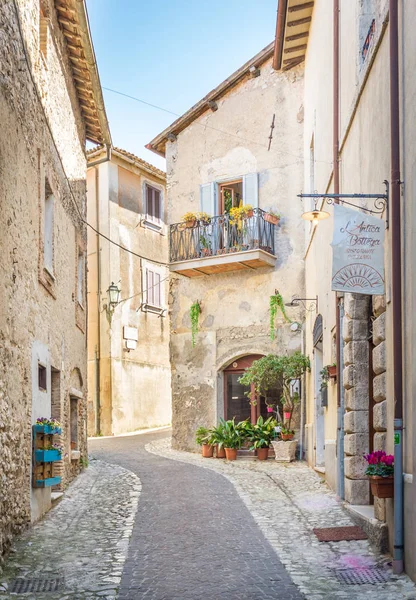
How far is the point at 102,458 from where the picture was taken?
15648mm

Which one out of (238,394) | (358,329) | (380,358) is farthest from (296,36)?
(380,358)

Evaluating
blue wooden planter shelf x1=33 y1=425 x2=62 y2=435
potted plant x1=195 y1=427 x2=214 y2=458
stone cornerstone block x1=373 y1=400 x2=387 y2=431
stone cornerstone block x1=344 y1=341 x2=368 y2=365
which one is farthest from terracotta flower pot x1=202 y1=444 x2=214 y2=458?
stone cornerstone block x1=373 y1=400 x2=387 y2=431

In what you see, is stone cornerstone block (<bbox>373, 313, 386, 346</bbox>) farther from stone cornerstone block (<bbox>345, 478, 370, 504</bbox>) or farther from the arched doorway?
the arched doorway

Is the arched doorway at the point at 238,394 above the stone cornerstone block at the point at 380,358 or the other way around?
the other way around

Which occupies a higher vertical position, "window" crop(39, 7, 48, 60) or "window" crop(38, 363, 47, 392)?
"window" crop(39, 7, 48, 60)

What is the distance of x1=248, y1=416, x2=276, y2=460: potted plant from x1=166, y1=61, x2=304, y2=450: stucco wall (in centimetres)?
153

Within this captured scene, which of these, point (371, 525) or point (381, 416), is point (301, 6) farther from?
point (371, 525)

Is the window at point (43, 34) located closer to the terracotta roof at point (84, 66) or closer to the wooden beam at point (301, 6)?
the terracotta roof at point (84, 66)

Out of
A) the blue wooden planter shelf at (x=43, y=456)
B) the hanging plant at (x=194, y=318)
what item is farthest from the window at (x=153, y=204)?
the blue wooden planter shelf at (x=43, y=456)

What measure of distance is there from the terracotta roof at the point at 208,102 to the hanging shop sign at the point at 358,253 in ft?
37.7

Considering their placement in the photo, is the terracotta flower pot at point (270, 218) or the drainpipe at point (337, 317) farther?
the terracotta flower pot at point (270, 218)

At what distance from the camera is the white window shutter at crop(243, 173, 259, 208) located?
17.1m

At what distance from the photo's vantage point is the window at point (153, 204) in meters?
24.7

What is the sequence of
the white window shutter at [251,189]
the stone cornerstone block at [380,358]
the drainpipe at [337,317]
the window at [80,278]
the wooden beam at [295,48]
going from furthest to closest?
the white window shutter at [251,189] < the wooden beam at [295,48] < the window at [80,278] < the drainpipe at [337,317] < the stone cornerstone block at [380,358]
